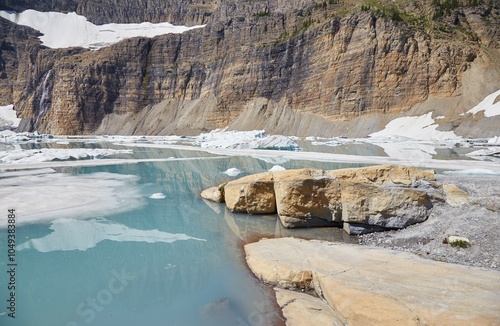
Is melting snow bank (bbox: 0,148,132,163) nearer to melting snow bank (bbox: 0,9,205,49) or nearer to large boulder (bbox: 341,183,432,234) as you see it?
large boulder (bbox: 341,183,432,234)

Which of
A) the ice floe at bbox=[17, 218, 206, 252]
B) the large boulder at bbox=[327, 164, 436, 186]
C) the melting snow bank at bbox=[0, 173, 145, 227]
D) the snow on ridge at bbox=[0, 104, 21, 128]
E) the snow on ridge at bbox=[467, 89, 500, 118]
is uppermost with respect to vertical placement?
the snow on ridge at bbox=[467, 89, 500, 118]

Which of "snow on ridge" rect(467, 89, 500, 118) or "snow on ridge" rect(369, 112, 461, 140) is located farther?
"snow on ridge" rect(369, 112, 461, 140)

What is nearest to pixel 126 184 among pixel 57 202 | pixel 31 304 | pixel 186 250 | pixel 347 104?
pixel 57 202

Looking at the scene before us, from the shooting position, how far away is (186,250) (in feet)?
30.2

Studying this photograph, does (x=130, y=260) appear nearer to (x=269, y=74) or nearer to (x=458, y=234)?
(x=458, y=234)

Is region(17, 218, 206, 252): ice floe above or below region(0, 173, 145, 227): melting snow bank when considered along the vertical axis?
above

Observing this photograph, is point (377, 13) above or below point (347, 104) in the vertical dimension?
above

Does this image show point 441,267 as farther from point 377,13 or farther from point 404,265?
point 377,13

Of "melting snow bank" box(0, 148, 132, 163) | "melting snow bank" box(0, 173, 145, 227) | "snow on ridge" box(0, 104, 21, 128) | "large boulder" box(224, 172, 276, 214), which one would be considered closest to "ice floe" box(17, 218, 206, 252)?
"melting snow bank" box(0, 173, 145, 227)

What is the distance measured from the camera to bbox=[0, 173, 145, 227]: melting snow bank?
12672 mm

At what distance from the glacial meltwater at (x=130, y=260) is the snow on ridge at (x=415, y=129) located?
2232 inches

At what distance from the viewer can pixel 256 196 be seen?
41.9ft

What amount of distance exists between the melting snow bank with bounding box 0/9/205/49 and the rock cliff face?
25.5 meters

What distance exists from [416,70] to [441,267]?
75752mm
